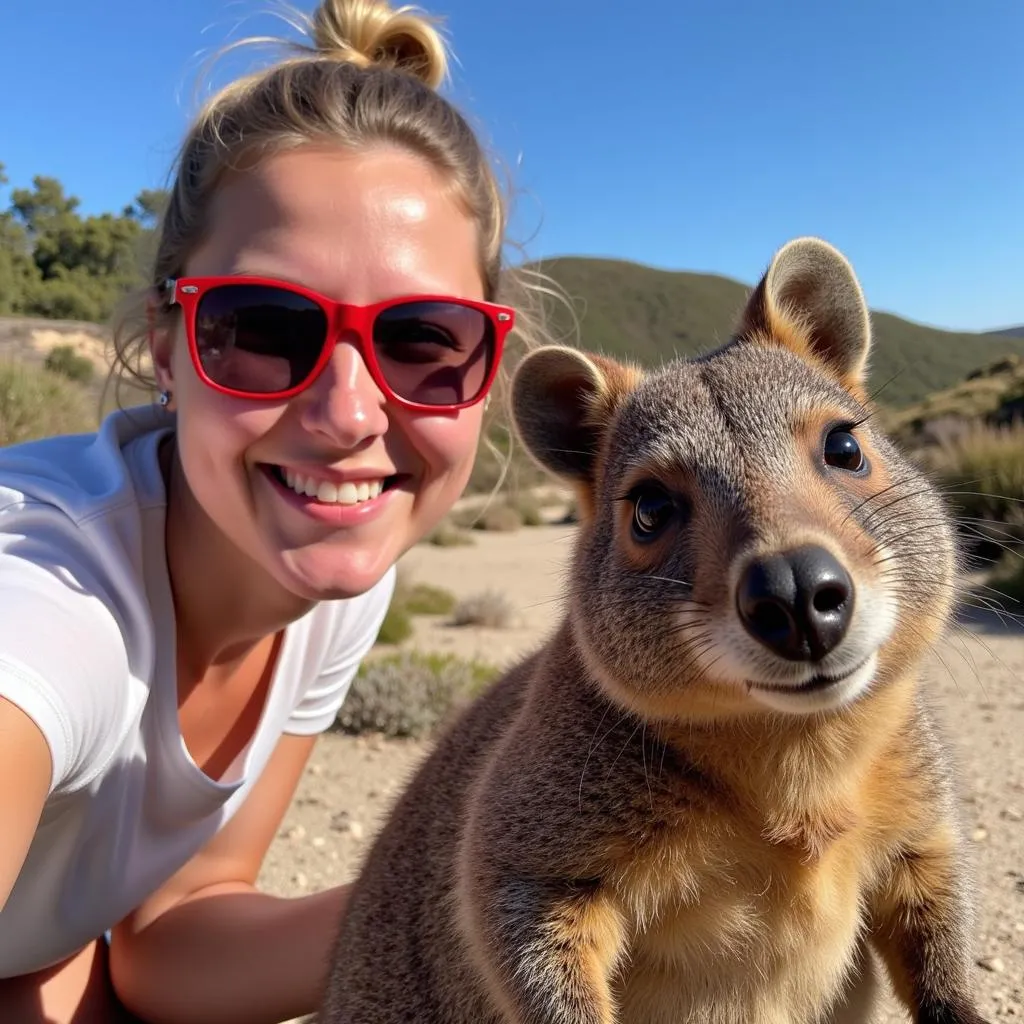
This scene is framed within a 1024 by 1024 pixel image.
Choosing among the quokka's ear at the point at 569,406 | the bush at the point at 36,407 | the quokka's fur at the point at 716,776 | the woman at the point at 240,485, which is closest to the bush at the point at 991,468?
the quokka's ear at the point at 569,406

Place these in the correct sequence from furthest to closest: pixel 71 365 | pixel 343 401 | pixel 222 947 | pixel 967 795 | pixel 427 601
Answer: pixel 71 365 < pixel 427 601 < pixel 967 795 < pixel 222 947 < pixel 343 401

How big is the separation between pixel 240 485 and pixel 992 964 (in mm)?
3448

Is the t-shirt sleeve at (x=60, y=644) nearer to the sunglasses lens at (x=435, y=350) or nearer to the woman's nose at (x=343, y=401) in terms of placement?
the woman's nose at (x=343, y=401)

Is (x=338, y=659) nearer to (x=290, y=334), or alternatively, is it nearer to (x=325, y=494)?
(x=325, y=494)

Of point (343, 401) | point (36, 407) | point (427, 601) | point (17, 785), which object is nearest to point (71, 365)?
point (36, 407)

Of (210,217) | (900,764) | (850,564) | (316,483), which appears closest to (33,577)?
(316,483)

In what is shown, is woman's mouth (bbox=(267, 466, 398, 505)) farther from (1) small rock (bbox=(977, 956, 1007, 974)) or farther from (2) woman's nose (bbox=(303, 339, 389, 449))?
(1) small rock (bbox=(977, 956, 1007, 974))

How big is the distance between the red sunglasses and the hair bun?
4.31ft

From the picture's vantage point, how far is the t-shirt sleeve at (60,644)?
228 centimetres

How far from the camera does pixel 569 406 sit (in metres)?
3.08

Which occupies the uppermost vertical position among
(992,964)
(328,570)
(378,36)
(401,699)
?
(378,36)

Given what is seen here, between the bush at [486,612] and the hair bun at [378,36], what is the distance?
8792mm

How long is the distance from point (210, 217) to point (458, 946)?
98.3 inches

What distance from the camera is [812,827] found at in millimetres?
2254
